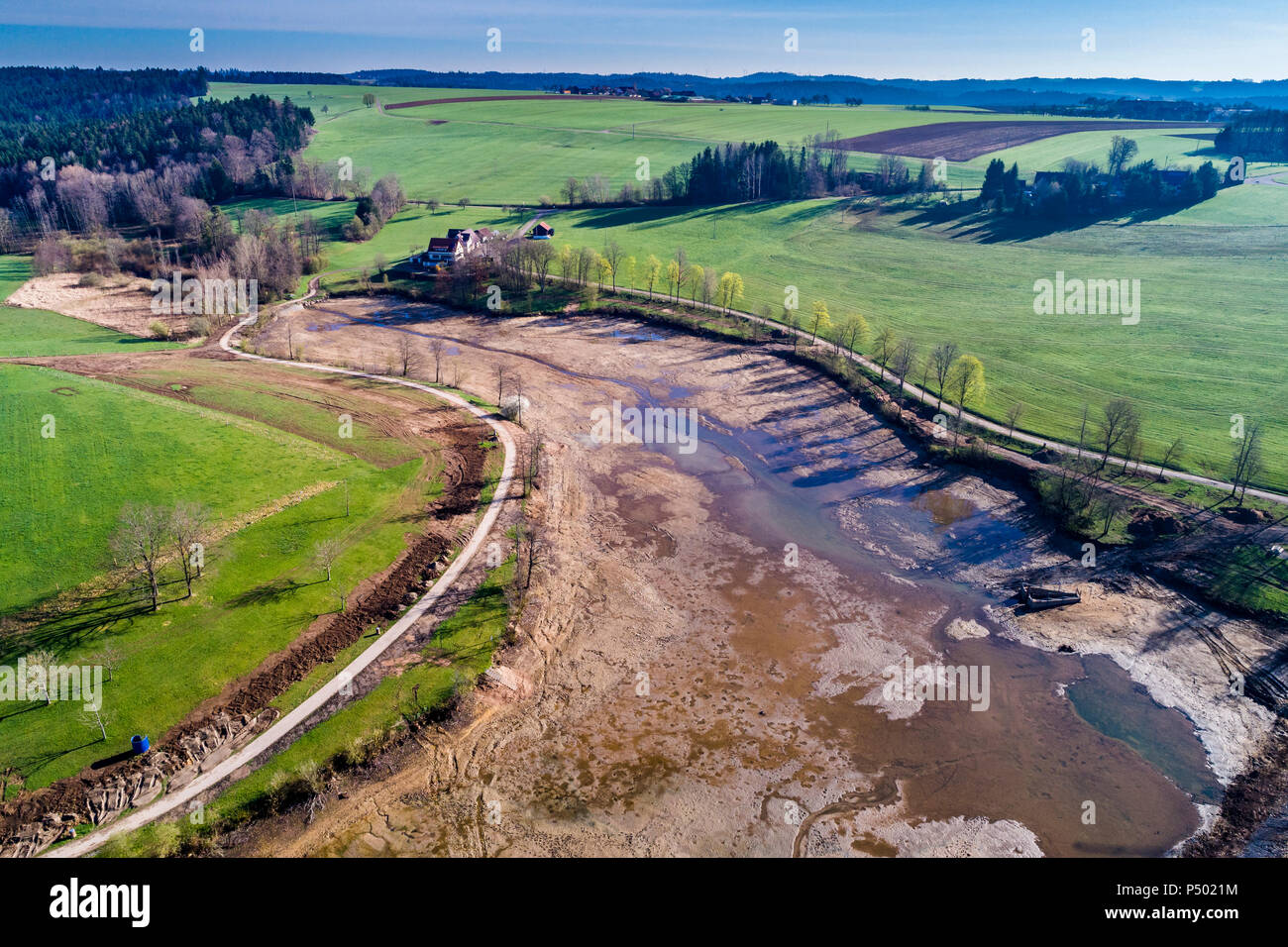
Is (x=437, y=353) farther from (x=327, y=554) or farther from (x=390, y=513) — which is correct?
(x=327, y=554)

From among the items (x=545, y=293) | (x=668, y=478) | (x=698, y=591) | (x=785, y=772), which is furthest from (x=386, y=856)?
(x=545, y=293)

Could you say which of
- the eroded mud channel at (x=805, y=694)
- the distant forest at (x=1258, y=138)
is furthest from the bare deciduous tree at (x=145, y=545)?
the distant forest at (x=1258, y=138)

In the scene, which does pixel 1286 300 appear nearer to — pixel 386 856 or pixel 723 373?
pixel 723 373

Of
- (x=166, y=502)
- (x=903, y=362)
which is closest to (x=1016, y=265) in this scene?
(x=903, y=362)

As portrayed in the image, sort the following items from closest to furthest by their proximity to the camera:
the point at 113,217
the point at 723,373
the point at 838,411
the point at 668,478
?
1. the point at 668,478
2. the point at 838,411
3. the point at 723,373
4. the point at 113,217

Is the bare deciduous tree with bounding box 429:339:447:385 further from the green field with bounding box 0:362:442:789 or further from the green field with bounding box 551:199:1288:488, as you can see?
the green field with bounding box 551:199:1288:488

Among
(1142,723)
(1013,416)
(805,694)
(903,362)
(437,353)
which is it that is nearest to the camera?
(1142,723)

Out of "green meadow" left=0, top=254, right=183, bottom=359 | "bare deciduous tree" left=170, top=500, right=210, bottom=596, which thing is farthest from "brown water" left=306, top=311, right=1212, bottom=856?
"green meadow" left=0, top=254, right=183, bottom=359
